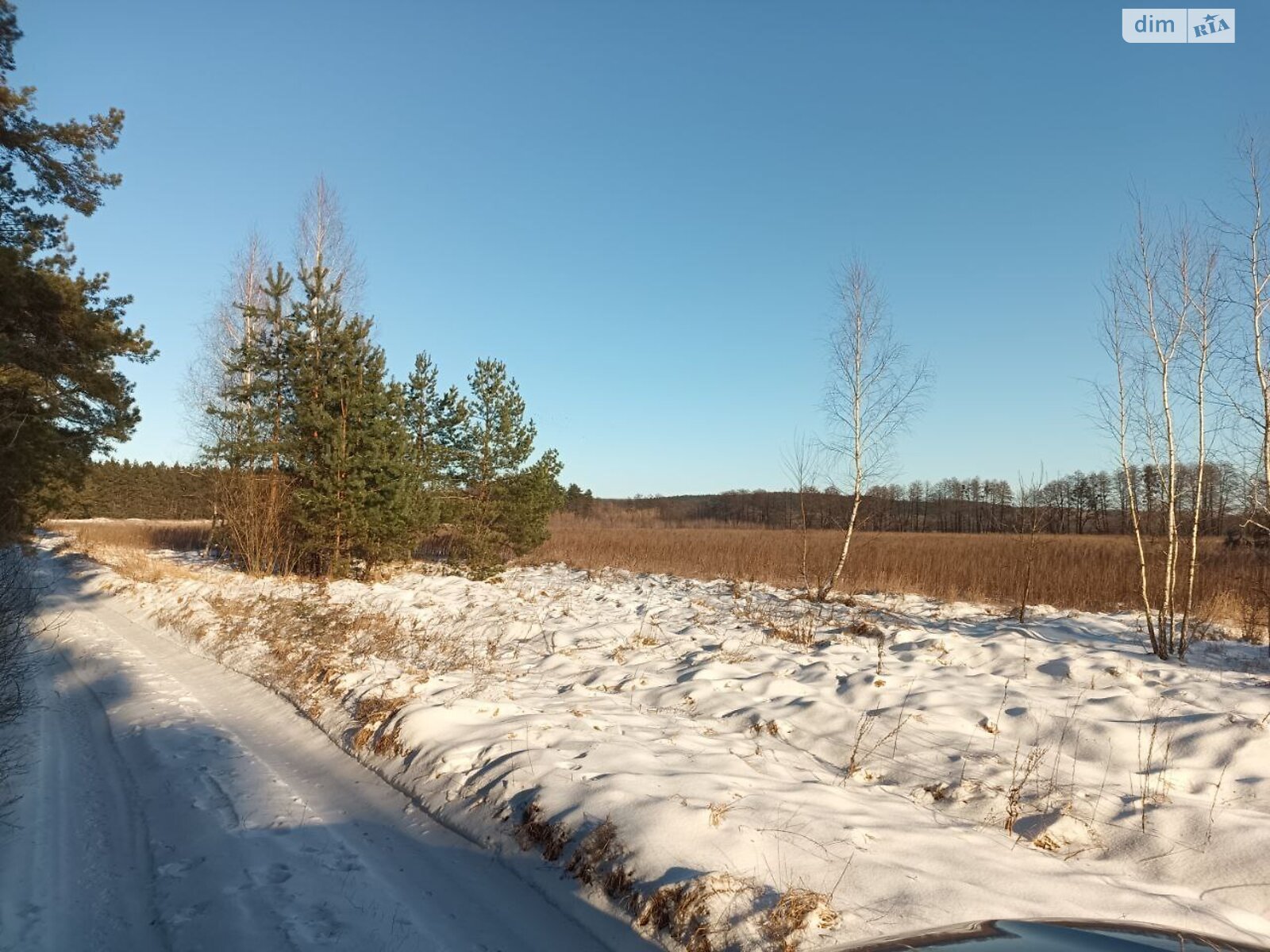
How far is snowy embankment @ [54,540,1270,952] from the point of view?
343cm

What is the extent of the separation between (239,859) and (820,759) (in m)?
4.08

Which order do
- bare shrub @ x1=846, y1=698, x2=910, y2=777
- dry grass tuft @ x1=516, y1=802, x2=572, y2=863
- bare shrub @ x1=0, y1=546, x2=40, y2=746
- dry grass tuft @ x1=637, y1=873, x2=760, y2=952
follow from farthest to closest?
bare shrub @ x1=0, y1=546, x2=40, y2=746 → bare shrub @ x1=846, y1=698, x2=910, y2=777 → dry grass tuft @ x1=516, y1=802, x2=572, y2=863 → dry grass tuft @ x1=637, y1=873, x2=760, y2=952

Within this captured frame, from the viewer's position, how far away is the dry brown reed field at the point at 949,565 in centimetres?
1531

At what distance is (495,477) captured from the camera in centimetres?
1975

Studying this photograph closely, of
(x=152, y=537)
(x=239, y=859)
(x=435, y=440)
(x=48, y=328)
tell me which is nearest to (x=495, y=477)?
(x=435, y=440)

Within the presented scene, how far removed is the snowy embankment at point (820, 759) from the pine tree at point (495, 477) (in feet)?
28.7

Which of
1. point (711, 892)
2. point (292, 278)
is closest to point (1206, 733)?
point (711, 892)

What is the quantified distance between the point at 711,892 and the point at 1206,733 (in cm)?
487

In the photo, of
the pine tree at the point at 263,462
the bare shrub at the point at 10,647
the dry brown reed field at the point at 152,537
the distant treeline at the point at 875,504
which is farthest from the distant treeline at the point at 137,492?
the bare shrub at the point at 10,647

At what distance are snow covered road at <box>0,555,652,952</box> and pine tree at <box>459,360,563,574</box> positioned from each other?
12.9 meters

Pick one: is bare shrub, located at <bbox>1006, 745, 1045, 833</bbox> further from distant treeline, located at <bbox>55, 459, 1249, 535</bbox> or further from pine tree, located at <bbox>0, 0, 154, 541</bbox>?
pine tree, located at <bbox>0, 0, 154, 541</bbox>

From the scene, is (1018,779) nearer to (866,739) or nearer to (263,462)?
(866,739)

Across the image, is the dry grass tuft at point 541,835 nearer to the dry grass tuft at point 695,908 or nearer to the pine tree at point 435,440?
the dry grass tuft at point 695,908

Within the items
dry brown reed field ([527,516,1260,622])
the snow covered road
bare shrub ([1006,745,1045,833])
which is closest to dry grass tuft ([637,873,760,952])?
the snow covered road
